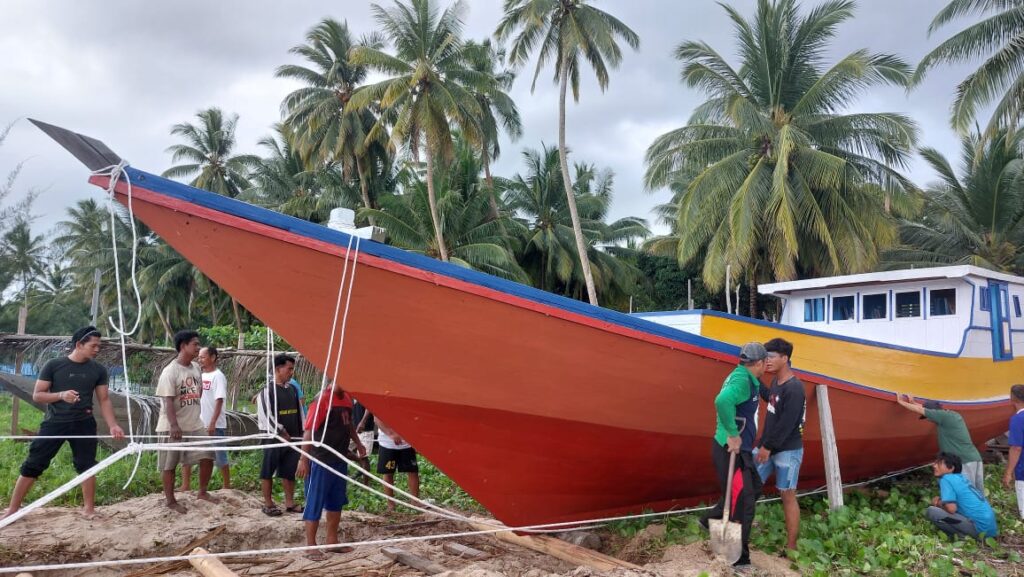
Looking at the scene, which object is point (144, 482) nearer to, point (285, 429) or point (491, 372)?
point (285, 429)

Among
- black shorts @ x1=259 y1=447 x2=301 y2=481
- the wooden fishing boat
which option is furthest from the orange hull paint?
black shorts @ x1=259 y1=447 x2=301 y2=481

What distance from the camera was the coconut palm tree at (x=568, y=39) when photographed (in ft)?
64.1

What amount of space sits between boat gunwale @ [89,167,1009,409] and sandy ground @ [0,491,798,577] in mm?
1425

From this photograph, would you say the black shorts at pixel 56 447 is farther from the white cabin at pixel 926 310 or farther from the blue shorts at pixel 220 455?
the white cabin at pixel 926 310

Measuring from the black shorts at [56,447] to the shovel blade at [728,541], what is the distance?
177 inches

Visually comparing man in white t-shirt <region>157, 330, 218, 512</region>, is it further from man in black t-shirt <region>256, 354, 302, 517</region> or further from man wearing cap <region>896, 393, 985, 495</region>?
man wearing cap <region>896, 393, 985, 495</region>

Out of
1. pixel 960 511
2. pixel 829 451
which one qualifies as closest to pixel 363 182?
pixel 829 451

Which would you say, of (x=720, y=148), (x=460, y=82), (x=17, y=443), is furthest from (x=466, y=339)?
(x=460, y=82)

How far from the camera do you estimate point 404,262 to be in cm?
414

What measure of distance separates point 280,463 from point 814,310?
7062 millimetres

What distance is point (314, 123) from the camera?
2439 cm

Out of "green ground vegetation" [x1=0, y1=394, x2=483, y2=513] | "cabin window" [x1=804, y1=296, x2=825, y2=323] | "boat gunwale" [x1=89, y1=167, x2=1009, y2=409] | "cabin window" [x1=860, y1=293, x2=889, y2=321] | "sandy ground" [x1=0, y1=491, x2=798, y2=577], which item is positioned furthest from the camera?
"cabin window" [x1=804, y1=296, x2=825, y2=323]

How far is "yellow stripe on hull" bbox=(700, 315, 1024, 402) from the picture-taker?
23.6 ft

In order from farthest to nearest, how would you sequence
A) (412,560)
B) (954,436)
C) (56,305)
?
(56,305)
(954,436)
(412,560)
